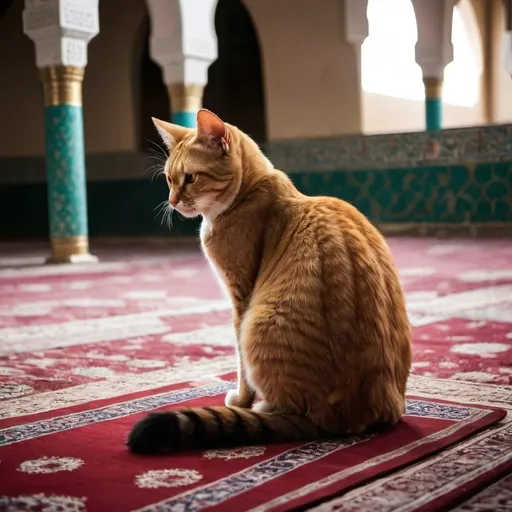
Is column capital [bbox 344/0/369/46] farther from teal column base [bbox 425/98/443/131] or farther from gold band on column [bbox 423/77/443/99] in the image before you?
teal column base [bbox 425/98/443/131]

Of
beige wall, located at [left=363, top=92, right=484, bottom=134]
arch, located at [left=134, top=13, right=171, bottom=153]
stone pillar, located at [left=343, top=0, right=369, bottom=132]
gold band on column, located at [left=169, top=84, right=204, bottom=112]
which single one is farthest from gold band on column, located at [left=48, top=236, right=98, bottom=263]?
stone pillar, located at [left=343, top=0, right=369, bottom=132]

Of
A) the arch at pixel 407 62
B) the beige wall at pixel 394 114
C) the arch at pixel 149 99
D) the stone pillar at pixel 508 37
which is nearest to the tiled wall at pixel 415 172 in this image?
the beige wall at pixel 394 114

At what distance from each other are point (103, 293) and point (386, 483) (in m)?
4.13

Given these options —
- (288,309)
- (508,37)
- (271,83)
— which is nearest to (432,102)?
(508,37)

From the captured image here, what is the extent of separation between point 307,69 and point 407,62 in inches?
88.5

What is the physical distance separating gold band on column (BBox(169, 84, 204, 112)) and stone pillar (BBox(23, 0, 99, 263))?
153 cm

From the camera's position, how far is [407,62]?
12805mm

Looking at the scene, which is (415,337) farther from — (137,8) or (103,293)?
(137,8)

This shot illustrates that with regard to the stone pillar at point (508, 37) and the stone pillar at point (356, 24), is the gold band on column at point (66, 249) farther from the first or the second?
the stone pillar at point (508, 37)

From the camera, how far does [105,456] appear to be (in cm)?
192

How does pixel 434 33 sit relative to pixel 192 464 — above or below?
above

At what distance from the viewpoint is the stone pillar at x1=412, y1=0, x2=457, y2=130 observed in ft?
37.8

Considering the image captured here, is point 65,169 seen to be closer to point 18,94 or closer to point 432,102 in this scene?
point 18,94

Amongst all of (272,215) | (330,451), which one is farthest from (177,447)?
(272,215)
